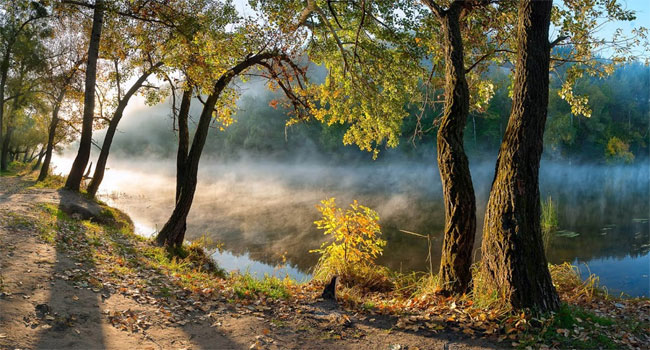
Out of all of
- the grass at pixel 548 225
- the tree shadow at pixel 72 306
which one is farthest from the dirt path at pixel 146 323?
the grass at pixel 548 225

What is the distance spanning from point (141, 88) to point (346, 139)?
29.7 ft

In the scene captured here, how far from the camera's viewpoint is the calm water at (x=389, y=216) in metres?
14.1

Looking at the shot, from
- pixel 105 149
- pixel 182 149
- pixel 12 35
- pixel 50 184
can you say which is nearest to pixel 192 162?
pixel 182 149

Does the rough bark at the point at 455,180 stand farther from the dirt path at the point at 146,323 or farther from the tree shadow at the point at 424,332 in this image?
the dirt path at the point at 146,323

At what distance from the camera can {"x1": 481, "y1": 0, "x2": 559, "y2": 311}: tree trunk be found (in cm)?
487

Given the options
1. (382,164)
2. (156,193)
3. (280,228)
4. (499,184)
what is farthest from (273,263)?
(382,164)

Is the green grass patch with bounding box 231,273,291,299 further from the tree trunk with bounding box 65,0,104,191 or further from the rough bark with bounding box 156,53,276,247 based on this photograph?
the tree trunk with bounding box 65,0,104,191

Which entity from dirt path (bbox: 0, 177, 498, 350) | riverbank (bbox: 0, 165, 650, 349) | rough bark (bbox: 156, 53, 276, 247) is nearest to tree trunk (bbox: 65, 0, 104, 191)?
rough bark (bbox: 156, 53, 276, 247)

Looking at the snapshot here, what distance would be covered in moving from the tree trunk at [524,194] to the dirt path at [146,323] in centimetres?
96

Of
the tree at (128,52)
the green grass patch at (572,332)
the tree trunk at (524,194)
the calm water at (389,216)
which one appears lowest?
the calm water at (389,216)

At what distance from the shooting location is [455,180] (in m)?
5.77

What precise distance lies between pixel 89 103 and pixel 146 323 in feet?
35.8

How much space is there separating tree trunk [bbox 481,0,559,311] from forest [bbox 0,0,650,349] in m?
0.02

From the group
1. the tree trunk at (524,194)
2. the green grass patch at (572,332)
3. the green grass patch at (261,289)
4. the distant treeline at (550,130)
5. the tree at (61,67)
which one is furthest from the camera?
the distant treeline at (550,130)
